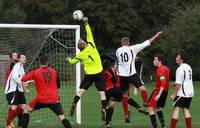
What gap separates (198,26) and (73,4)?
59.1 ft

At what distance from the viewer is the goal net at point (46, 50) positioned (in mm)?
20925

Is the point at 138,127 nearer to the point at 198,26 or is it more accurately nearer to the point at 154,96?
the point at 154,96

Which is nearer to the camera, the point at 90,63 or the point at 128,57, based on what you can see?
the point at 90,63

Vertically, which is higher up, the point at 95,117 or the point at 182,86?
the point at 182,86

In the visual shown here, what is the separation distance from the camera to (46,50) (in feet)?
77.4

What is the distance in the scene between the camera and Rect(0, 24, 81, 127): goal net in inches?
824

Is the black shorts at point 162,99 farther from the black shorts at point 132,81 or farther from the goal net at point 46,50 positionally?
the goal net at point 46,50

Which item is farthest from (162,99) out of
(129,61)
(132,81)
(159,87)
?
(129,61)

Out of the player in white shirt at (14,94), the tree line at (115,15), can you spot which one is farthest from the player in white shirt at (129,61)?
the tree line at (115,15)

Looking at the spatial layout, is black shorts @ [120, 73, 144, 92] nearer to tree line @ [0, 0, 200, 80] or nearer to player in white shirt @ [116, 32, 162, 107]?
player in white shirt @ [116, 32, 162, 107]

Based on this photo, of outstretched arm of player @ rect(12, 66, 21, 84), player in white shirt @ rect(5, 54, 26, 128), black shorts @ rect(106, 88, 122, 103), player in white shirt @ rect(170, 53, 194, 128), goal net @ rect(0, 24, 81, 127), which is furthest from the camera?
goal net @ rect(0, 24, 81, 127)

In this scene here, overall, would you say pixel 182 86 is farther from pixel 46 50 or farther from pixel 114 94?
pixel 46 50

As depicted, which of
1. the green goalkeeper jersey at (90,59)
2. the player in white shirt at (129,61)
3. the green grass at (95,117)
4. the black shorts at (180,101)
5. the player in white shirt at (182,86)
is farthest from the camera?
the green grass at (95,117)

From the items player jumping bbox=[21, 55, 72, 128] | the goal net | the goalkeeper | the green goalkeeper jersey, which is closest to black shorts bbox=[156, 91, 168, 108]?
the goalkeeper
